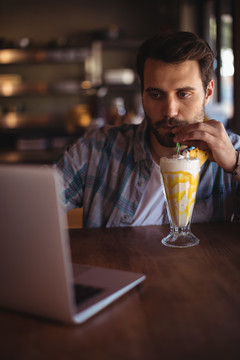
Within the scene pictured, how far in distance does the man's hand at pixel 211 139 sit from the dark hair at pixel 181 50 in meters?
0.29

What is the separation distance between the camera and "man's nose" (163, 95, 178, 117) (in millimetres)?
1508

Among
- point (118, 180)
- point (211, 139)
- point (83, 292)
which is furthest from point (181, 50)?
point (83, 292)

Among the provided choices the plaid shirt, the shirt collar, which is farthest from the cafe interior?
the shirt collar

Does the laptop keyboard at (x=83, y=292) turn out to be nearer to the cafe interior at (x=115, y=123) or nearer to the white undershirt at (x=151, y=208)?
the cafe interior at (x=115, y=123)

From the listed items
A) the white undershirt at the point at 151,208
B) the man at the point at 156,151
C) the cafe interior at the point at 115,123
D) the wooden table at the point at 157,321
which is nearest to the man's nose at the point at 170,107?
the man at the point at 156,151

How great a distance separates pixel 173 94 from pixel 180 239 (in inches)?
23.5

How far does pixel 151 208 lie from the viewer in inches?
63.3

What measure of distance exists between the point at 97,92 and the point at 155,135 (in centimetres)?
444

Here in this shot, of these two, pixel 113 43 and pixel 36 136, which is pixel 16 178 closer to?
pixel 36 136

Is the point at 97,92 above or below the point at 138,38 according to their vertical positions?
below

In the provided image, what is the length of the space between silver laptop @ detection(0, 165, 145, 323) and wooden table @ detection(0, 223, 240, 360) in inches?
1.1

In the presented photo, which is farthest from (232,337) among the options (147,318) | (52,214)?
(52,214)

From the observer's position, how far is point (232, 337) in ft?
2.12

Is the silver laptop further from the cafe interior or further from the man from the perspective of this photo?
the man
